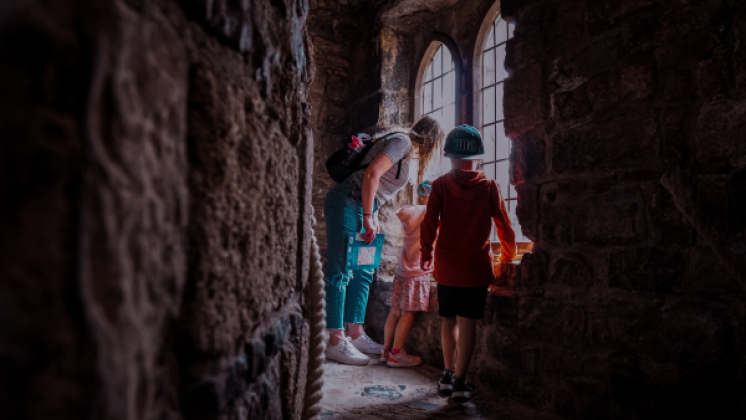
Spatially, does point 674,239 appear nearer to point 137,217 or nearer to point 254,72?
point 254,72

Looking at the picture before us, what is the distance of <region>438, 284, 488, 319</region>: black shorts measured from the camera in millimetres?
2420

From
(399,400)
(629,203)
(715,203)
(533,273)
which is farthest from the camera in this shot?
(399,400)

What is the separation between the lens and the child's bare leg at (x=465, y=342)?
2.42 meters

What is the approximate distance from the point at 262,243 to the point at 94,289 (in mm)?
363

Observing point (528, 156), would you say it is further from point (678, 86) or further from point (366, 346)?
point (366, 346)

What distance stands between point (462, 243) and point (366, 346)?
1354 millimetres

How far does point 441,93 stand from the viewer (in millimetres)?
3912

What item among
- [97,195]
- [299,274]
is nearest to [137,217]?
[97,195]

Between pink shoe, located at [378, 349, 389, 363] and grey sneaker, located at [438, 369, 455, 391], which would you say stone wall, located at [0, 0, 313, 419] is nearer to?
grey sneaker, located at [438, 369, 455, 391]

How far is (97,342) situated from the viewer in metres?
0.34

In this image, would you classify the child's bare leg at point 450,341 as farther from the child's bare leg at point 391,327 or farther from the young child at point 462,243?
the child's bare leg at point 391,327

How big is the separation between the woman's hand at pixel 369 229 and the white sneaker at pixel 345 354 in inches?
28.3

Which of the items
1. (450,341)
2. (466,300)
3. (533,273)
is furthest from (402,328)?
(533,273)

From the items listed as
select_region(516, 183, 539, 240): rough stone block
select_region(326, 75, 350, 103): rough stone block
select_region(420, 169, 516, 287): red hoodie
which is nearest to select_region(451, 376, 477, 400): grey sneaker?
select_region(420, 169, 516, 287): red hoodie
